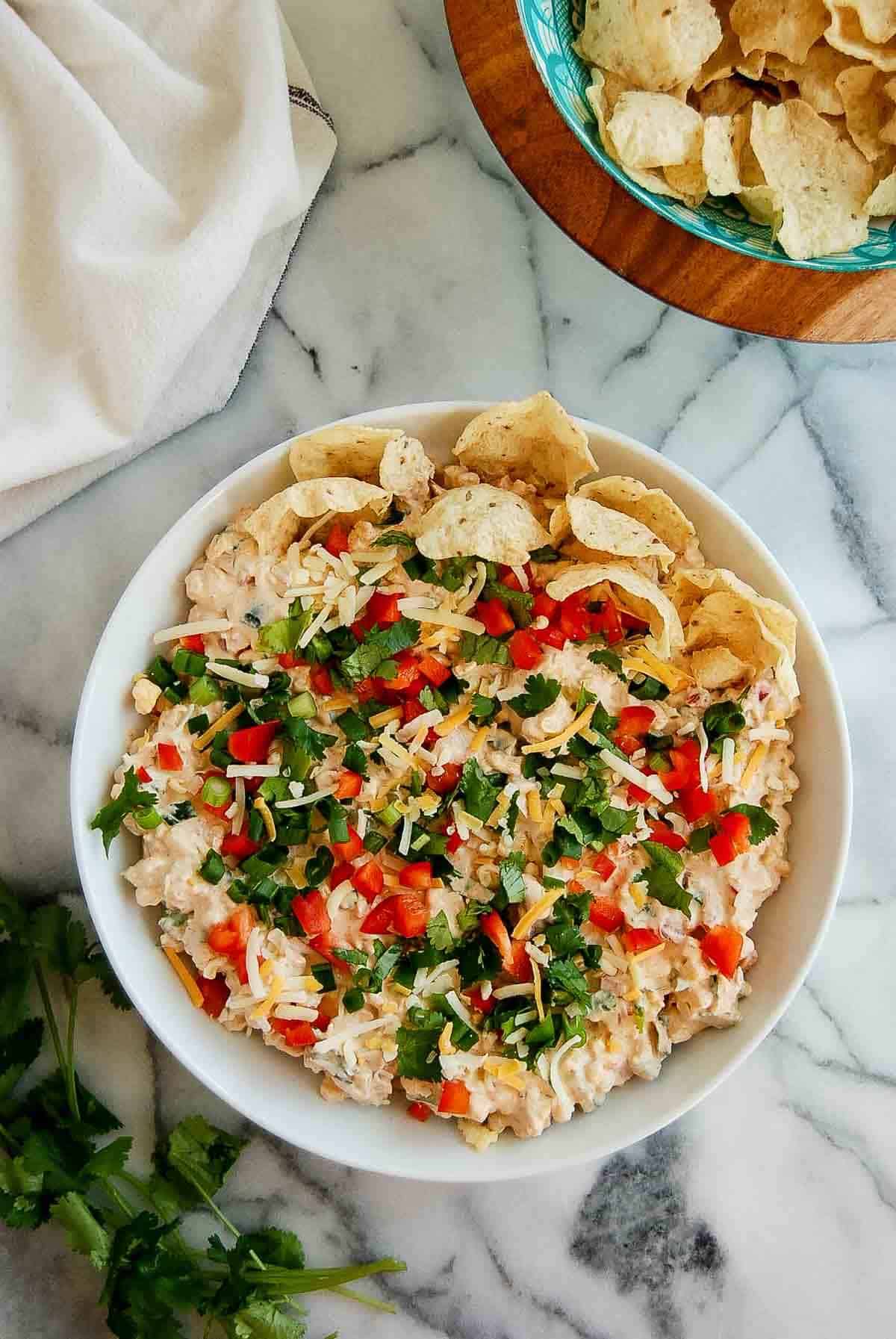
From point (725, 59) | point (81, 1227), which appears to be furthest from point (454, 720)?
point (725, 59)

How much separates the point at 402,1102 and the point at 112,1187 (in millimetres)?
570

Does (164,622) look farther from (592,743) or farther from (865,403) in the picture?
(865,403)

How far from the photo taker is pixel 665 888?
6.57 feet

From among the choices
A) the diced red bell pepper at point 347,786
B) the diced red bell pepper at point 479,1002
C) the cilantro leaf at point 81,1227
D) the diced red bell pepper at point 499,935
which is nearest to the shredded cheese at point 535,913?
the diced red bell pepper at point 499,935

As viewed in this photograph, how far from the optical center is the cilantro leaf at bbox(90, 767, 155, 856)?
2.02 metres

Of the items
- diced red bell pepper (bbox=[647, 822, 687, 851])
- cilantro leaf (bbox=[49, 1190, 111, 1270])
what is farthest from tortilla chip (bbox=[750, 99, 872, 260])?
cilantro leaf (bbox=[49, 1190, 111, 1270])

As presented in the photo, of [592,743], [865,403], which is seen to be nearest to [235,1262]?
[592,743]

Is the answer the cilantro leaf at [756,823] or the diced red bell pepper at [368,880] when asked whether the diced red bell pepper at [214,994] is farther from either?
the cilantro leaf at [756,823]

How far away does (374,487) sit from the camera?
204cm

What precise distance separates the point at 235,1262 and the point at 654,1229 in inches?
31.5

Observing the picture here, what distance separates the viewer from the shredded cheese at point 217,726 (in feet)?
6.73

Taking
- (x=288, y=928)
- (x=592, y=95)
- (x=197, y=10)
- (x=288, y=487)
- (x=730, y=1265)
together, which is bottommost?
(x=730, y=1265)

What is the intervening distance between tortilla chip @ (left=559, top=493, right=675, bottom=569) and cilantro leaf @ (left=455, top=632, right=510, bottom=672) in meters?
0.22

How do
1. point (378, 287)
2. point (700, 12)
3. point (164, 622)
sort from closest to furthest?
point (700, 12), point (164, 622), point (378, 287)
